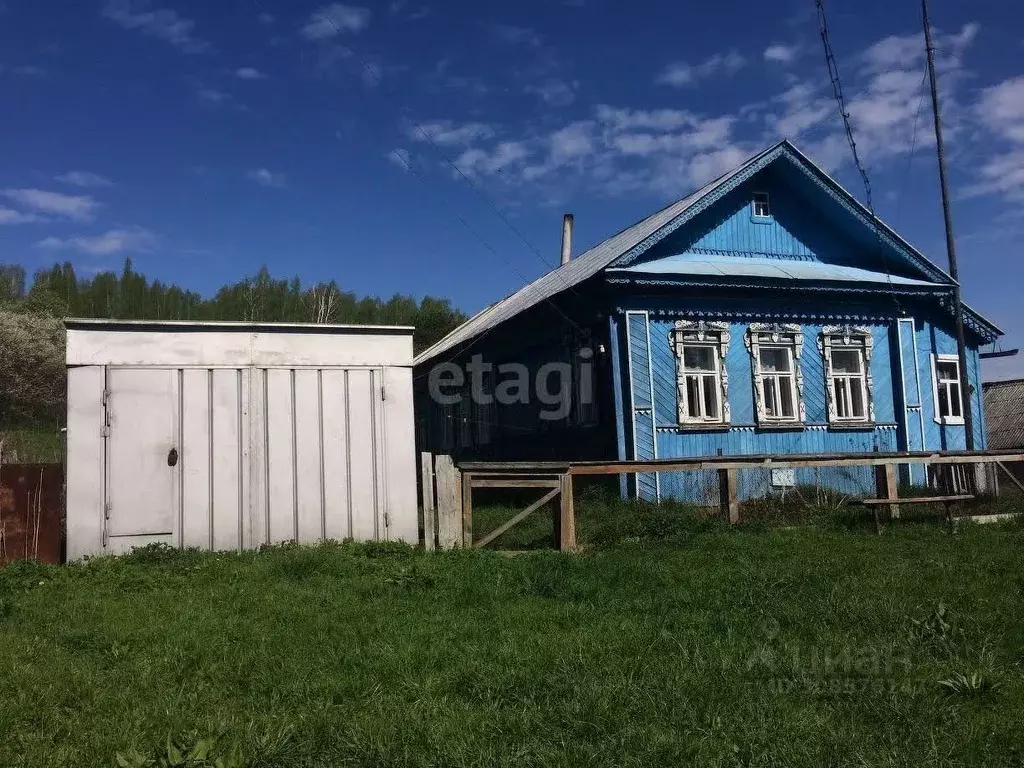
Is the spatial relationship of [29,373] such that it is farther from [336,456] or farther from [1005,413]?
[1005,413]

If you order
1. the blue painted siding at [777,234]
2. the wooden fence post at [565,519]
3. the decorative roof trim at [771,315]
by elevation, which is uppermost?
the blue painted siding at [777,234]

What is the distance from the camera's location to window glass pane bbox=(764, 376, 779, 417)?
16.1 m

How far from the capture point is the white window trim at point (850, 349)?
16.5m

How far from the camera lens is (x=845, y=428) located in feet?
54.2

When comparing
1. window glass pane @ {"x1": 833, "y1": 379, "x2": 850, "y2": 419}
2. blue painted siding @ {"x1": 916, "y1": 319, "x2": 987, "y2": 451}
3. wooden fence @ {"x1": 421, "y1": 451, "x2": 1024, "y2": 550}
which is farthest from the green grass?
blue painted siding @ {"x1": 916, "y1": 319, "x2": 987, "y2": 451}

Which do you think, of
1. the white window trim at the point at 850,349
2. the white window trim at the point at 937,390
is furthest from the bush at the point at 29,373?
the white window trim at the point at 937,390

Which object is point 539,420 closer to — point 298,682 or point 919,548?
point 919,548

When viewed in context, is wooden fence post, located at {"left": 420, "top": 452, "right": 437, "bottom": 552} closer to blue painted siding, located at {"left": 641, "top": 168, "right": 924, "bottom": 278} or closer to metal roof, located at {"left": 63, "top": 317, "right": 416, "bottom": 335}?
metal roof, located at {"left": 63, "top": 317, "right": 416, "bottom": 335}

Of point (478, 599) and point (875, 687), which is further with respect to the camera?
point (478, 599)

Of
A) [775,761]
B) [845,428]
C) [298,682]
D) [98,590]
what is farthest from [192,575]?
[845,428]

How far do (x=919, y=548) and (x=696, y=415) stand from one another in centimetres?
645

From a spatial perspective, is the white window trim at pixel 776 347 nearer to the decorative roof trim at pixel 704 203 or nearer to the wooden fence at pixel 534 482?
the decorative roof trim at pixel 704 203

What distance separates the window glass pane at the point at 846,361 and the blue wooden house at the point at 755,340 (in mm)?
44

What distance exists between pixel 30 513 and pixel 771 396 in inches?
487
